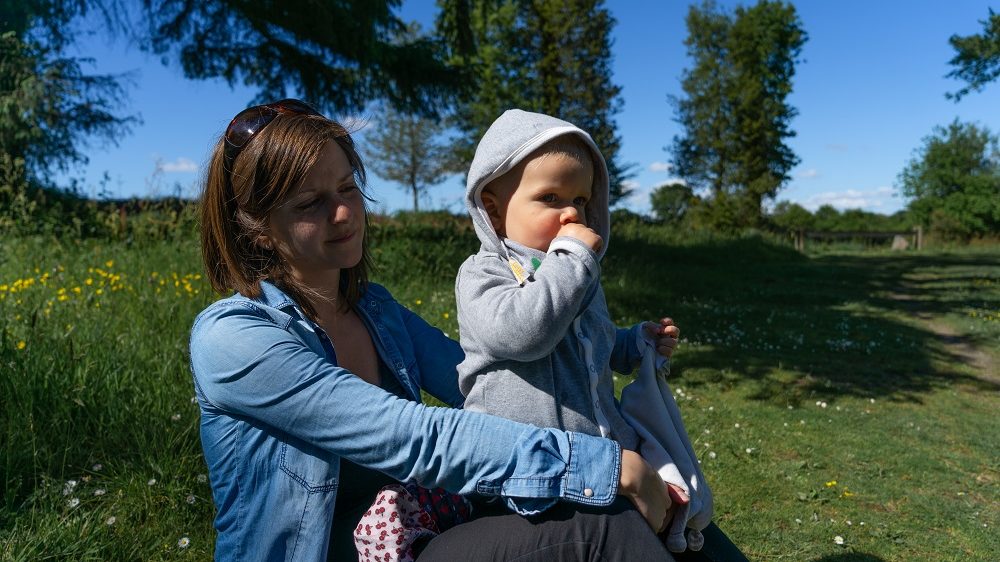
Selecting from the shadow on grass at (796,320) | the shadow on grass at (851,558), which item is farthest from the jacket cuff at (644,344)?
the shadow on grass at (796,320)

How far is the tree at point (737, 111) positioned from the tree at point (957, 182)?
376 inches

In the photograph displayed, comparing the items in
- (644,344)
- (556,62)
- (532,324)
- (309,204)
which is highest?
(556,62)

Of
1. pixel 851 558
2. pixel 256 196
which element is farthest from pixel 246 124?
pixel 851 558

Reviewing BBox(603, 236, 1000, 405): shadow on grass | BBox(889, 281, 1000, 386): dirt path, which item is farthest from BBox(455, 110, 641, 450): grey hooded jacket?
BBox(889, 281, 1000, 386): dirt path

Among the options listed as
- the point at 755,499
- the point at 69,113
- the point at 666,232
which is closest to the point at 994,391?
the point at 755,499

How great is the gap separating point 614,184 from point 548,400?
73.9 feet

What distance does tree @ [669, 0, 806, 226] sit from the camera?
3194 centimetres

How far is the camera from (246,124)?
5.46 feet

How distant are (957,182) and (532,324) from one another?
144ft

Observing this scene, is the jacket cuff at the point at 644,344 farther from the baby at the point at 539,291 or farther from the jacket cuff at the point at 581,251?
the jacket cuff at the point at 581,251

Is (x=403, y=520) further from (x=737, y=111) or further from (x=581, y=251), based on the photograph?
(x=737, y=111)

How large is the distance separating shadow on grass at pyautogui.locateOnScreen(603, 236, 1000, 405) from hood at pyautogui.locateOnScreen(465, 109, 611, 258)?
4742mm

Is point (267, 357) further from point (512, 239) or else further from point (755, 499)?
point (755, 499)

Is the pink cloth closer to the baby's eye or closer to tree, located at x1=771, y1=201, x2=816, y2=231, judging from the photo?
the baby's eye
